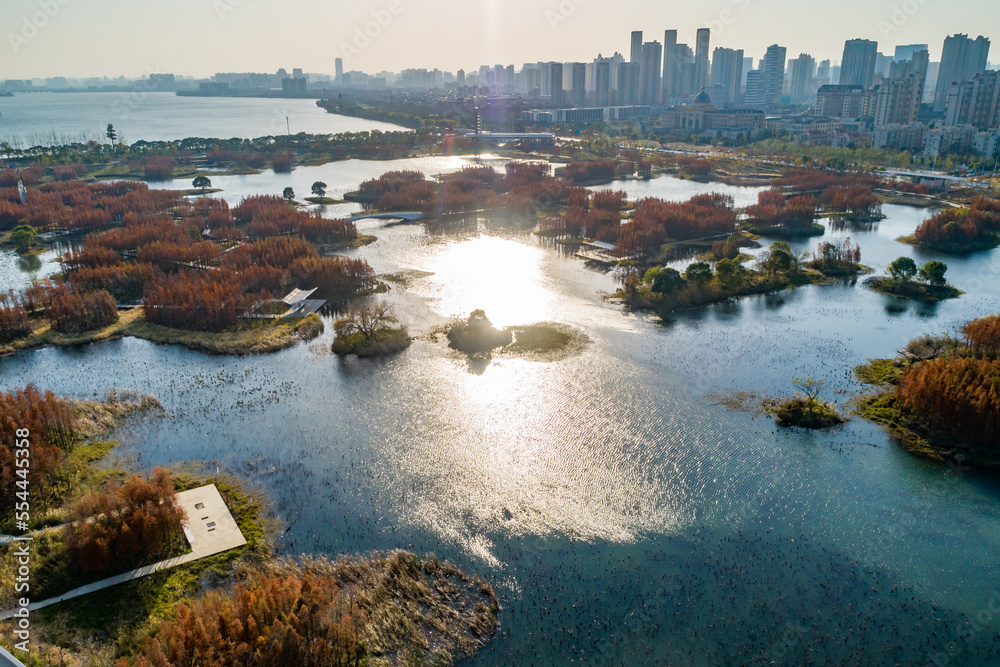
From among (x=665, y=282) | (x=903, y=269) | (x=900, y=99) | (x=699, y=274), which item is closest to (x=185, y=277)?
(x=665, y=282)

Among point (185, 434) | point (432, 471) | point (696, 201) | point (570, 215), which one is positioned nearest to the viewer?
point (432, 471)

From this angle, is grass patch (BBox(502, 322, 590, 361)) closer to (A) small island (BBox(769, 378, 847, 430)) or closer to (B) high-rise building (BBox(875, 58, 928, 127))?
(A) small island (BBox(769, 378, 847, 430))

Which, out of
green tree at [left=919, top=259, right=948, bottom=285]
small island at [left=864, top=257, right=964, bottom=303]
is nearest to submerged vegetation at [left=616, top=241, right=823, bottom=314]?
small island at [left=864, top=257, right=964, bottom=303]

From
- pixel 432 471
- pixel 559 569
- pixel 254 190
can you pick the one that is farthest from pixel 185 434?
pixel 254 190

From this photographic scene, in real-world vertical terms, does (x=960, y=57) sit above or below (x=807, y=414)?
above

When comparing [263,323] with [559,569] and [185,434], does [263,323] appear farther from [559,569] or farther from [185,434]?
[559,569]

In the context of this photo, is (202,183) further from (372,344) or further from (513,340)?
(513,340)

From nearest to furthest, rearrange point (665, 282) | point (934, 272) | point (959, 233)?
point (665, 282), point (934, 272), point (959, 233)
